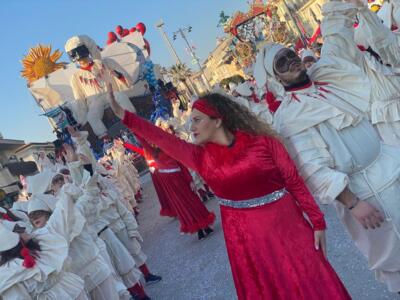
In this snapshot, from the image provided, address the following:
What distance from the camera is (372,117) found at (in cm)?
325

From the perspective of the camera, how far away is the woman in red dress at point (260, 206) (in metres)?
2.46

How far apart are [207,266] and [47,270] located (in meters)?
2.53

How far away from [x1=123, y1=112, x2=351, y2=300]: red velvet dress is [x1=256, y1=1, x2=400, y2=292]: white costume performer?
0.17 m

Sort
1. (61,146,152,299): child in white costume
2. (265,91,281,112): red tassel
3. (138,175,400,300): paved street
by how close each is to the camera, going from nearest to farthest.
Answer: (265,91,281,112): red tassel → (138,175,400,300): paved street → (61,146,152,299): child in white costume

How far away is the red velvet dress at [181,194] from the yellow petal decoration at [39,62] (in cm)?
704

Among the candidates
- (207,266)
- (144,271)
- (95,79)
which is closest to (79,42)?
(95,79)

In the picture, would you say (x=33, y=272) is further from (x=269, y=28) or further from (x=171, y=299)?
(x=269, y=28)

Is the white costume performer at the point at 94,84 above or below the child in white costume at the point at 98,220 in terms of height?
above

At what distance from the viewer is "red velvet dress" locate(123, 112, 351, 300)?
245 cm

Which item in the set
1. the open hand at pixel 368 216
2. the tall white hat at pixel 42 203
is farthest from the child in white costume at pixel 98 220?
the open hand at pixel 368 216

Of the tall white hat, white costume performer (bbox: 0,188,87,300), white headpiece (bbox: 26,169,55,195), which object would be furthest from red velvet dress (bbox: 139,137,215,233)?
white costume performer (bbox: 0,188,87,300)

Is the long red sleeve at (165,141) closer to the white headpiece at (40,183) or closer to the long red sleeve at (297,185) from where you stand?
the long red sleeve at (297,185)

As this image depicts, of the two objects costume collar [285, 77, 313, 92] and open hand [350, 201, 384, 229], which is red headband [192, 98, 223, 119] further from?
open hand [350, 201, 384, 229]

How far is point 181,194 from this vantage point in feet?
23.6
